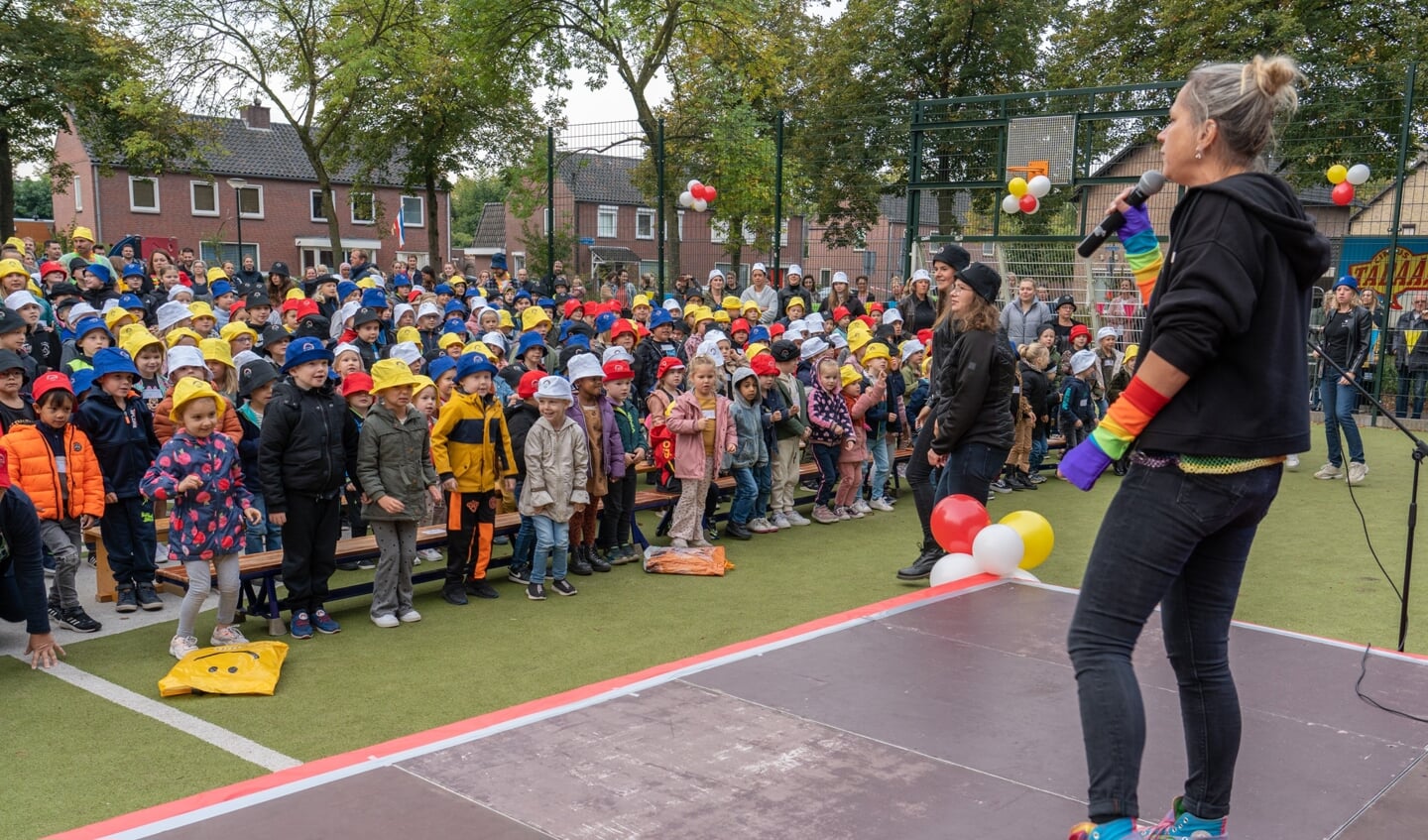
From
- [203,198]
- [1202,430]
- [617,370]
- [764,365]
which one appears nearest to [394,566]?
[617,370]

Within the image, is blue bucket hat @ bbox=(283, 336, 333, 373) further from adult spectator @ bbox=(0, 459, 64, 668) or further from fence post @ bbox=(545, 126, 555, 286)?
fence post @ bbox=(545, 126, 555, 286)

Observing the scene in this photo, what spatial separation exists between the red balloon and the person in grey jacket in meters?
3.21

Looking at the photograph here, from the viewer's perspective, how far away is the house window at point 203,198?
4866 cm

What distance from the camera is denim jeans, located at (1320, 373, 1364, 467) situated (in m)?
11.7

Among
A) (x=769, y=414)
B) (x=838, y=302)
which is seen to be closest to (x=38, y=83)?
(x=838, y=302)

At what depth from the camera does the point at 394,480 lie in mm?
6750

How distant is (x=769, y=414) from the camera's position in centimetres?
960

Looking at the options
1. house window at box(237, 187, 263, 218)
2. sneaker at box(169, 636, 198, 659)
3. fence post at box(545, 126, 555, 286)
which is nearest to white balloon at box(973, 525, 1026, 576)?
sneaker at box(169, 636, 198, 659)

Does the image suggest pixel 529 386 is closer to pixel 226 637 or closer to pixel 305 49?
pixel 226 637

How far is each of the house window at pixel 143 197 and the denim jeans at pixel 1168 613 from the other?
5155 cm

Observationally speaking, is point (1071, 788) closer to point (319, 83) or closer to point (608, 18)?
point (608, 18)

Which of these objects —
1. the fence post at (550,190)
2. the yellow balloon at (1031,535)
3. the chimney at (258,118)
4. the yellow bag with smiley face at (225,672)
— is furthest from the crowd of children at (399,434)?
Result: the chimney at (258,118)

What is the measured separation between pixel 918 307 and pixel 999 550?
28.3ft

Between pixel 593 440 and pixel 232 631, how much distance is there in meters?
2.84
